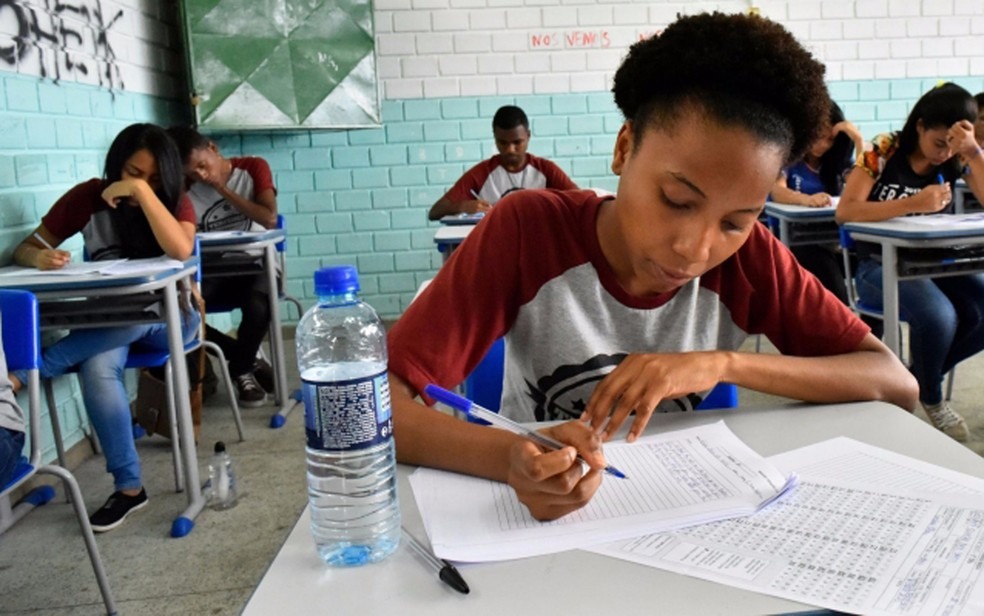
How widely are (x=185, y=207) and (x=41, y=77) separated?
704 mm

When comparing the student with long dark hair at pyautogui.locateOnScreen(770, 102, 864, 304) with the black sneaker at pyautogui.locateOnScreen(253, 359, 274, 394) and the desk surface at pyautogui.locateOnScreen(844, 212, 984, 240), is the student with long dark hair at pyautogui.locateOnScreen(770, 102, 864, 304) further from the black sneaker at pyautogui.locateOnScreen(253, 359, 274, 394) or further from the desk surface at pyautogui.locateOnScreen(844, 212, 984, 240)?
the black sneaker at pyautogui.locateOnScreen(253, 359, 274, 394)

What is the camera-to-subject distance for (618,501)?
72 centimetres

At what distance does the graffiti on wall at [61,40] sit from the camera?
103 inches

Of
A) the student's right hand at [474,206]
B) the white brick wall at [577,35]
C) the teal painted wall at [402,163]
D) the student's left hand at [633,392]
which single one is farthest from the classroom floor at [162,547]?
the white brick wall at [577,35]

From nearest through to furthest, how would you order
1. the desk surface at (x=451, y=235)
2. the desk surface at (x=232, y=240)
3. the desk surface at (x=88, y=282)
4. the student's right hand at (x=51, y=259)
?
the desk surface at (x=88, y=282) → the student's right hand at (x=51, y=259) → the desk surface at (x=451, y=235) → the desk surface at (x=232, y=240)

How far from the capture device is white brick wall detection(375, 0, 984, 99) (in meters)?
4.63

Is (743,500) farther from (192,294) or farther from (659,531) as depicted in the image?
(192,294)

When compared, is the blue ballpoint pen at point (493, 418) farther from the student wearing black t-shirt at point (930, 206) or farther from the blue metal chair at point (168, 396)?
the student wearing black t-shirt at point (930, 206)

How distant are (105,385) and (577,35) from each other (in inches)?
137

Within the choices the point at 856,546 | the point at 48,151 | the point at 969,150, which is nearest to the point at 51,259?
the point at 48,151

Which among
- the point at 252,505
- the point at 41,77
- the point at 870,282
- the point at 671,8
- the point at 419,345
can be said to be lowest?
the point at 252,505

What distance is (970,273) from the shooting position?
251 centimetres

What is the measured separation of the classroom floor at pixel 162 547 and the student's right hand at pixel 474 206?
1735mm

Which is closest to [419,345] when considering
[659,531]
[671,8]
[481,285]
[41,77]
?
[481,285]
